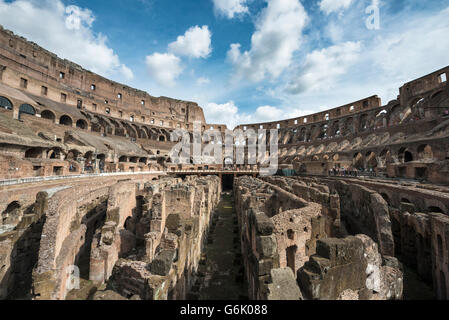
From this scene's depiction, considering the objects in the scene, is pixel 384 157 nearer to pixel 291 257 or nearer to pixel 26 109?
pixel 291 257

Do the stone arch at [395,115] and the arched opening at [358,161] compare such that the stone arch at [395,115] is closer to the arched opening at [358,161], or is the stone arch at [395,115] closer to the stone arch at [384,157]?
the arched opening at [358,161]

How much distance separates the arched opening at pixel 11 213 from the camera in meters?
8.38

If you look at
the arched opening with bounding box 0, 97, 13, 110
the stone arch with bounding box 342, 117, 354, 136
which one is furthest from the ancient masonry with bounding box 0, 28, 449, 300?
the stone arch with bounding box 342, 117, 354, 136

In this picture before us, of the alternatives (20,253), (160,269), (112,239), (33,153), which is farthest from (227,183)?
(160,269)

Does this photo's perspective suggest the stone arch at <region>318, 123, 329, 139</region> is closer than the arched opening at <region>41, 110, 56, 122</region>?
No

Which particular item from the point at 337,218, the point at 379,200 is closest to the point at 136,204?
the point at 337,218

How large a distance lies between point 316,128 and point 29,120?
51.1m

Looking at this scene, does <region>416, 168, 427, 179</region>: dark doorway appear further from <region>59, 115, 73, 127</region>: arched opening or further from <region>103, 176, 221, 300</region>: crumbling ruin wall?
<region>59, 115, 73, 127</region>: arched opening

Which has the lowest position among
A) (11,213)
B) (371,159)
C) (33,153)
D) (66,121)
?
(11,213)

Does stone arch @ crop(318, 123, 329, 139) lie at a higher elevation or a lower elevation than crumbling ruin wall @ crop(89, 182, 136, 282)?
higher

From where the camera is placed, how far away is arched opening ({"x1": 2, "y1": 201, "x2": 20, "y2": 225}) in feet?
27.5

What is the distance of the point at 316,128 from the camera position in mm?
44812

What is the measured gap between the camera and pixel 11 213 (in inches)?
344

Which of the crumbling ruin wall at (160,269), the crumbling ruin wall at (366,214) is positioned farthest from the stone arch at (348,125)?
the crumbling ruin wall at (160,269)
